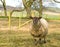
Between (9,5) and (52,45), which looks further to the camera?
(9,5)

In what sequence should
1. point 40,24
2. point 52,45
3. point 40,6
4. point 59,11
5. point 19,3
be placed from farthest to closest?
point 59,11 < point 19,3 < point 40,6 < point 52,45 < point 40,24

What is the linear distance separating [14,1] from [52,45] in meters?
26.4

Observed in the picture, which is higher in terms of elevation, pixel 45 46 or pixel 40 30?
pixel 40 30

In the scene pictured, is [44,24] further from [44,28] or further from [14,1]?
[14,1]

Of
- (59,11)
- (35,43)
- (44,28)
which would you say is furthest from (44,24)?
(59,11)

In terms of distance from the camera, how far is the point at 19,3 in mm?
36156

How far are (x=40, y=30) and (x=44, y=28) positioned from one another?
1.31 ft

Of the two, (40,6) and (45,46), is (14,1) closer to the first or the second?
(40,6)

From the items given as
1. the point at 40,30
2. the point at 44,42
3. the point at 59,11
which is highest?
the point at 40,30

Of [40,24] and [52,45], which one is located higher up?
[40,24]

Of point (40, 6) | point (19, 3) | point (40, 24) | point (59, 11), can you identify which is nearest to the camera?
point (40, 24)

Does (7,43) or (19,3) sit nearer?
(7,43)

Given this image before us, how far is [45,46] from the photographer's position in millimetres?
10969

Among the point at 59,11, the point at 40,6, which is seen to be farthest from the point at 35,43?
the point at 59,11
